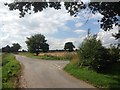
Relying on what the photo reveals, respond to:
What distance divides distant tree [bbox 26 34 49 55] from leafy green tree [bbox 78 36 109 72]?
75.1 metres

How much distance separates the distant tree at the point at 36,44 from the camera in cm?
10875

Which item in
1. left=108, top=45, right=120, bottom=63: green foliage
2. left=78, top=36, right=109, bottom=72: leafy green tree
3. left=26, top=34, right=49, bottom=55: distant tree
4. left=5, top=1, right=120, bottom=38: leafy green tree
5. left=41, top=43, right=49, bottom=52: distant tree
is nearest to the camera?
left=5, top=1, right=120, bottom=38: leafy green tree

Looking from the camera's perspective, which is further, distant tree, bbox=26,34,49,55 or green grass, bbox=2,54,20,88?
distant tree, bbox=26,34,49,55

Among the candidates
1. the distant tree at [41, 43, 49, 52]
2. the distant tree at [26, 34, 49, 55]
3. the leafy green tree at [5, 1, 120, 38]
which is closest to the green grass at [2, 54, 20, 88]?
the leafy green tree at [5, 1, 120, 38]

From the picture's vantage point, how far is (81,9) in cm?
1966

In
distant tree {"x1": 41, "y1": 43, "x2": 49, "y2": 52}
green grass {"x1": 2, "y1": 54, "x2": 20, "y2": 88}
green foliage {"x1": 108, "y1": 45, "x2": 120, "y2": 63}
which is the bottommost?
green grass {"x1": 2, "y1": 54, "x2": 20, "y2": 88}

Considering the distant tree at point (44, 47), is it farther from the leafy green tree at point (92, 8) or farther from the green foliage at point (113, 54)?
the leafy green tree at point (92, 8)

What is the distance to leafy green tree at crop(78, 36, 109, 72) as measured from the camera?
31.1m

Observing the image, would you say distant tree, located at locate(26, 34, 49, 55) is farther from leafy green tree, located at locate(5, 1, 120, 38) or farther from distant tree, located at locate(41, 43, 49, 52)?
leafy green tree, located at locate(5, 1, 120, 38)

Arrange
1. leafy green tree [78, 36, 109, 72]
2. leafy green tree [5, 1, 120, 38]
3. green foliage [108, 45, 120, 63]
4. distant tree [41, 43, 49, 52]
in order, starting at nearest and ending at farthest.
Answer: leafy green tree [5, 1, 120, 38] → leafy green tree [78, 36, 109, 72] → green foliage [108, 45, 120, 63] → distant tree [41, 43, 49, 52]

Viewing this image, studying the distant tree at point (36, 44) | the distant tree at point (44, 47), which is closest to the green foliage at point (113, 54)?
the distant tree at point (36, 44)

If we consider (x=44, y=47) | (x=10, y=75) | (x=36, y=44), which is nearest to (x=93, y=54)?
(x=10, y=75)

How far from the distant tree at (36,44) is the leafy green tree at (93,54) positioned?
7509 cm

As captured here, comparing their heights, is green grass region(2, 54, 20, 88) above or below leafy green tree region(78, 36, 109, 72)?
below
